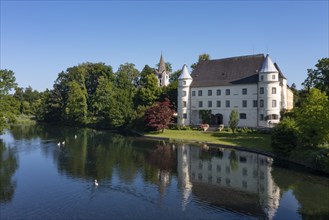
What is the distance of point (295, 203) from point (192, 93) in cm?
4572

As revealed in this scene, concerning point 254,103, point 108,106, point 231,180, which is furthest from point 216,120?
point 231,180

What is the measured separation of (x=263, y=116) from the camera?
58125mm

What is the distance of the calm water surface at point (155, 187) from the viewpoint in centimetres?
2011

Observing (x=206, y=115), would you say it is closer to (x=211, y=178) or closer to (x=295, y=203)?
(x=211, y=178)

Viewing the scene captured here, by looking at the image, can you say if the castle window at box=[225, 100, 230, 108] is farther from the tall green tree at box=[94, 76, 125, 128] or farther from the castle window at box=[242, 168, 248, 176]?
Result: the castle window at box=[242, 168, 248, 176]

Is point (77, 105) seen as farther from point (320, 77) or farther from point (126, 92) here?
point (320, 77)

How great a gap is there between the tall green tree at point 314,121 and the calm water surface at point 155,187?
4979 mm

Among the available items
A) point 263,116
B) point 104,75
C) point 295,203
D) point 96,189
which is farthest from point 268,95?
point 104,75

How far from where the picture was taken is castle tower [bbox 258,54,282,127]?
188 ft

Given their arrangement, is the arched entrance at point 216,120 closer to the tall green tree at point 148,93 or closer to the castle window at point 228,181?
the tall green tree at point 148,93

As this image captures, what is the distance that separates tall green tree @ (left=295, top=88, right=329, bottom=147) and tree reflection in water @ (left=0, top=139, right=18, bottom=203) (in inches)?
1121

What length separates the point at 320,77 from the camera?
53281mm

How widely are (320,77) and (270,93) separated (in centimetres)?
826

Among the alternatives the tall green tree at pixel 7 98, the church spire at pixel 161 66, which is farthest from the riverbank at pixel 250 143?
the church spire at pixel 161 66
